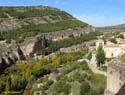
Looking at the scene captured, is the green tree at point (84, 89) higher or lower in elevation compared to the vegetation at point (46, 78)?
higher

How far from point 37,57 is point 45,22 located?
86.0 feet

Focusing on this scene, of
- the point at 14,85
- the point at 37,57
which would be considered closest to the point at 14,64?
the point at 37,57

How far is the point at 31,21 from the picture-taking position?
8581cm

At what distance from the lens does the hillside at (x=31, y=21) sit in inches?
2936

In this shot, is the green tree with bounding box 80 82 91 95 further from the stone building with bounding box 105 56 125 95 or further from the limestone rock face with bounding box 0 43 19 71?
the limestone rock face with bounding box 0 43 19 71

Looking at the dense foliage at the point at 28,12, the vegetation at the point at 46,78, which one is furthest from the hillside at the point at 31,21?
the vegetation at the point at 46,78

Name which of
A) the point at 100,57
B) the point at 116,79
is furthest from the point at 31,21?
the point at 116,79

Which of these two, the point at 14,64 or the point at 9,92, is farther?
the point at 14,64

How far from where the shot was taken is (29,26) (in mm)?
81125

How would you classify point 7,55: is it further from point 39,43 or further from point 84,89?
point 84,89

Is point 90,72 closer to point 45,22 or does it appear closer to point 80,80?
point 80,80

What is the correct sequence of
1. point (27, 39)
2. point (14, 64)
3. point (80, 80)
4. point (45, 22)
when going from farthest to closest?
point (45, 22), point (27, 39), point (14, 64), point (80, 80)

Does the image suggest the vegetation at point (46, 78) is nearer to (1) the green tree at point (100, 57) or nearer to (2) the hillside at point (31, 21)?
(1) the green tree at point (100, 57)

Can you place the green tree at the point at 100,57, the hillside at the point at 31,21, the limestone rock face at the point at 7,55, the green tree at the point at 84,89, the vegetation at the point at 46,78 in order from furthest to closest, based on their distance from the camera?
1. the hillside at the point at 31,21
2. the limestone rock face at the point at 7,55
3. the green tree at the point at 100,57
4. the vegetation at the point at 46,78
5. the green tree at the point at 84,89
